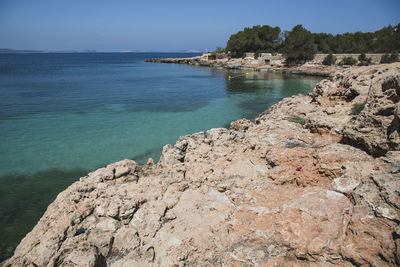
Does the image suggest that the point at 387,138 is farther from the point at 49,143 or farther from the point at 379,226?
the point at 49,143

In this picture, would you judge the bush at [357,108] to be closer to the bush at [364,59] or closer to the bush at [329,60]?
the bush at [364,59]

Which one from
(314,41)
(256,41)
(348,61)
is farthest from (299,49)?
(256,41)

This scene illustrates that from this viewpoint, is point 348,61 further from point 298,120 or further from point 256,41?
point 298,120

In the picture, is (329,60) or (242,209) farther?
(329,60)

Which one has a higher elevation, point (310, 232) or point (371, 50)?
point (371, 50)

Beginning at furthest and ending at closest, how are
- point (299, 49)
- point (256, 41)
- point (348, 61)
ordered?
1. point (256, 41)
2. point (299, 49)
3. point (348, 61)

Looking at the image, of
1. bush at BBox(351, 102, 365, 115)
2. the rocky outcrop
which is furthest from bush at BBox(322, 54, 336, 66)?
the rocky outcrop

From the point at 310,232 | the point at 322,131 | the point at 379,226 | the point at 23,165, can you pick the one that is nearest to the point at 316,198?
the point at 310,232

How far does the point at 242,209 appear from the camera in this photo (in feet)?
15.6

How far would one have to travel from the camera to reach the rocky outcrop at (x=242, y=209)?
12.1 ft

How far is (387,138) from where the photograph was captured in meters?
5.44

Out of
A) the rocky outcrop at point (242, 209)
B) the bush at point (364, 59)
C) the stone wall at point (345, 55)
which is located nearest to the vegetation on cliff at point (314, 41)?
the stone wall at point (345, 55)

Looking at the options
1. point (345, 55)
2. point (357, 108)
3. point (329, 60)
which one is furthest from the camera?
point (329, 60)

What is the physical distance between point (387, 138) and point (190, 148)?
5.19 meters
